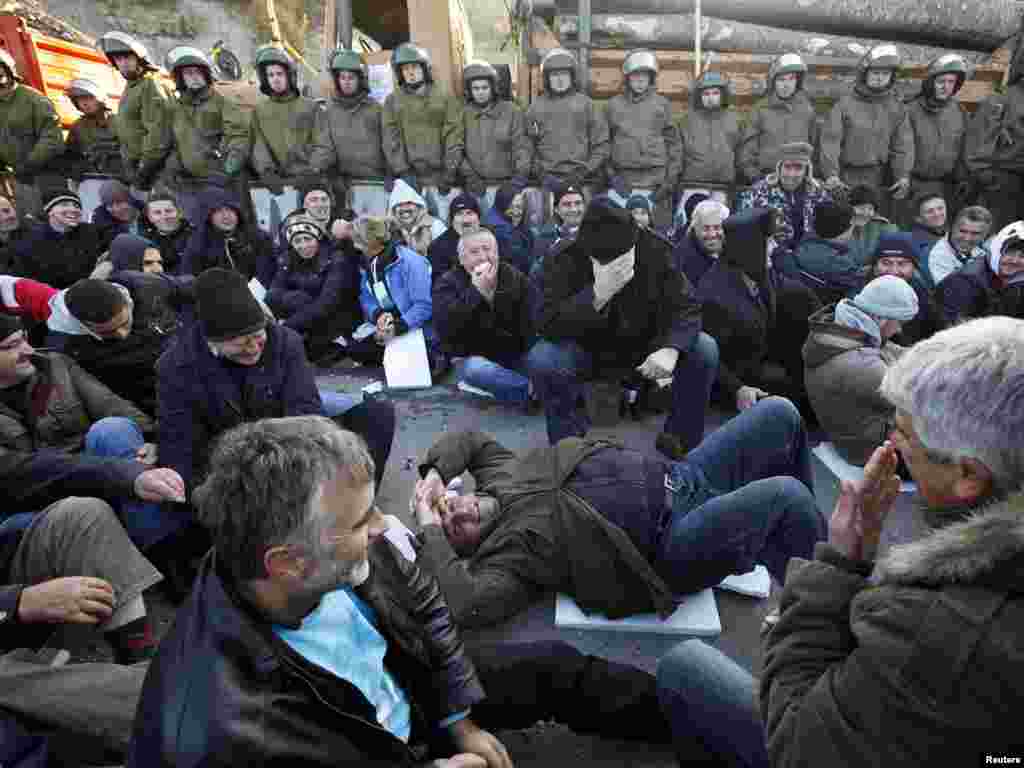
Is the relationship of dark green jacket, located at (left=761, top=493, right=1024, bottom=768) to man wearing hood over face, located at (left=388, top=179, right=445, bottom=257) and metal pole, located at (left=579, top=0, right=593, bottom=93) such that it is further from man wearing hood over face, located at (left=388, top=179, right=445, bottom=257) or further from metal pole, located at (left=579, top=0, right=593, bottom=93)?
metal pole, located at (left=579, top=0, right=593, bottom=93)

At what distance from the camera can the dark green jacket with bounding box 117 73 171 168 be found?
659 centimetres

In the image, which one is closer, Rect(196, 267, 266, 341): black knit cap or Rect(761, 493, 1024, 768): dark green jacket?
Rect(761, 493, 1024, 768): dark green jacket

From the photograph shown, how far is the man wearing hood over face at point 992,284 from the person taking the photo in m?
3.73

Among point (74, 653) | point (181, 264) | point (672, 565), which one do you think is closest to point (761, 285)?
point (672, 565)

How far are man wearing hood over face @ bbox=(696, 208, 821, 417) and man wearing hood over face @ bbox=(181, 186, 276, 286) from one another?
3.83 metres

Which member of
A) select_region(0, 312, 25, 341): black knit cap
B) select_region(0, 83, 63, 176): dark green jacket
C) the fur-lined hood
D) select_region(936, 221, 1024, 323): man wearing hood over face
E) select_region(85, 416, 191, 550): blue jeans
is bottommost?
select_region(85, 416, 191, 550): blue jeans

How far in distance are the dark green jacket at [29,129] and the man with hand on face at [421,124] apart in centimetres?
385

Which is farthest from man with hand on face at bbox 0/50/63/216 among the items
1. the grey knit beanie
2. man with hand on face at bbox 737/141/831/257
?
the grey knit beanie

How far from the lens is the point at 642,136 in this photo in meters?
6.36

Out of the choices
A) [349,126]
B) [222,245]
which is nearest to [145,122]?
[349,126]

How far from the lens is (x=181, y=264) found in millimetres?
5191

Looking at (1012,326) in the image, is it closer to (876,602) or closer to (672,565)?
(876,602)

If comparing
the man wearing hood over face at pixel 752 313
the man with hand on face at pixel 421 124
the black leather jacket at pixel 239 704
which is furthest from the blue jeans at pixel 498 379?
the man with hand on face at pixel 421 124

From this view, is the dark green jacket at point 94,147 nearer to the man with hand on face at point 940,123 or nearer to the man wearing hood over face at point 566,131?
the man wearing hood over face at point 566,131
